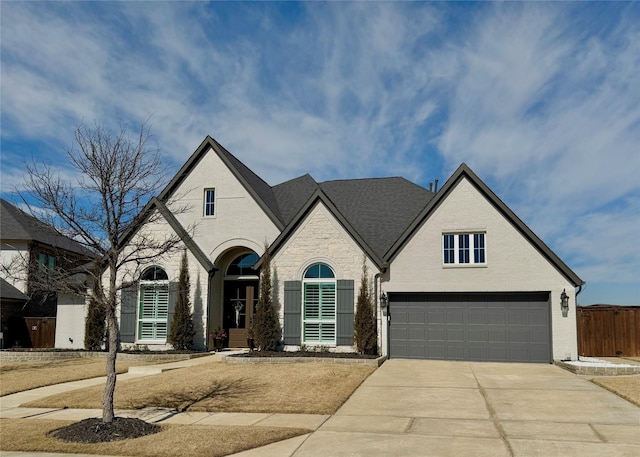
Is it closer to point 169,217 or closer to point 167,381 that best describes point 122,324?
point 169,217

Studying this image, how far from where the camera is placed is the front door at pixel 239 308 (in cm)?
2252

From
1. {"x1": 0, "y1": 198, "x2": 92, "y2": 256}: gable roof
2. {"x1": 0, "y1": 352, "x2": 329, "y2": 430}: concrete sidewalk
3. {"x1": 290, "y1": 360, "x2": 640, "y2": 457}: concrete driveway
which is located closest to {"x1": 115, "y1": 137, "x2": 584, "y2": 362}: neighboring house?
{"x1": 290, "y1": 360, "x2": 640, "y2": 457}: concrete driveway

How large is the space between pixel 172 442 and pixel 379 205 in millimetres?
16384

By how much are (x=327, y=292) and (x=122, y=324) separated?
320 inches

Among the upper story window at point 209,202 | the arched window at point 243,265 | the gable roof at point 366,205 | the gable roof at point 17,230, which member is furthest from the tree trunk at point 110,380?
the gable roof at point 17,230

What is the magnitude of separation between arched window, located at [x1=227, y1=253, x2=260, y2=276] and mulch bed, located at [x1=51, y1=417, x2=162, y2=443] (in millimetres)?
13288

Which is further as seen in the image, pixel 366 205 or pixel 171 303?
pixel 366 205

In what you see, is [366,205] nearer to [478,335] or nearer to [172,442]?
[478,335]

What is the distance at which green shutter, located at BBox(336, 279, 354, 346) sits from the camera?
760 inches

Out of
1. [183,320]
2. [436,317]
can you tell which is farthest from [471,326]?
[183,320]

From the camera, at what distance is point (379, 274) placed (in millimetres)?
19484

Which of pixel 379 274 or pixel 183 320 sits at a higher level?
pixel 379 274

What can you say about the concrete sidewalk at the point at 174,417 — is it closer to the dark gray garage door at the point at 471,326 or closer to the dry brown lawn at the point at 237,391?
the dry brown lawn at the point at 237,391

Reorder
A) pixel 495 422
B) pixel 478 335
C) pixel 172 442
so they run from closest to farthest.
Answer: pixel 172 442 → pixel 495 422 → pixel 478 335
